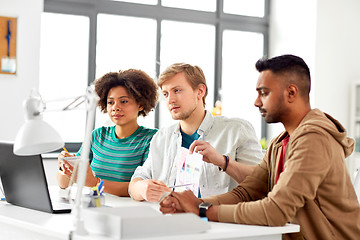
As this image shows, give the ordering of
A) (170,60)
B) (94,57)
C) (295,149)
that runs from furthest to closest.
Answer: (170,60) → (94,57) → (295,149)

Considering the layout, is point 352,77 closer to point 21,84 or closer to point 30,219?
point 21,84

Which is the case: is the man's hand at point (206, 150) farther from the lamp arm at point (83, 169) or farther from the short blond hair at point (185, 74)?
the lamp arm at point (83, 169)

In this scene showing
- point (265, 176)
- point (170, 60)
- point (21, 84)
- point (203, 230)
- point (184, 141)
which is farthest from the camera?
point (170, 60)

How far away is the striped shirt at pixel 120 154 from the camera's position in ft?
9.00

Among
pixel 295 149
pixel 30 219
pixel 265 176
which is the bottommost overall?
pixel 30 219

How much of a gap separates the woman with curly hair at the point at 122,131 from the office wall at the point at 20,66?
4.92ft

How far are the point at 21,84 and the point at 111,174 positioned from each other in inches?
74.1

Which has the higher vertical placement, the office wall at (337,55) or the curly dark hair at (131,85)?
the office wall at (337,55)

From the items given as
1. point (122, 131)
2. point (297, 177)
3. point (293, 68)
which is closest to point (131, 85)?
point (122, 131)

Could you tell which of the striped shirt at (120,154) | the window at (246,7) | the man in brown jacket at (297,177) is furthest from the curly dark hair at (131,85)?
the window at (246,7)

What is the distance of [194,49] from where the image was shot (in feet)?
18.2

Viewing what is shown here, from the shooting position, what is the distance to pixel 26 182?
193 cm

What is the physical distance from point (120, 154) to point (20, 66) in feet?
6.29

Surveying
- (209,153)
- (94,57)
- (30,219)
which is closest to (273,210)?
(209,153)
